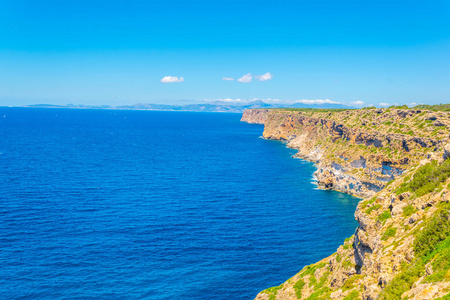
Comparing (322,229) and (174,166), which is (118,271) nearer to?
(322,229)

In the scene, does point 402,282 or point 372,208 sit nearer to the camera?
point 402,282

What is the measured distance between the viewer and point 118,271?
185ft

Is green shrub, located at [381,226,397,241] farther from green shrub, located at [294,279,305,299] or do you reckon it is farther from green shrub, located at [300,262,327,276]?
green shrub, located at [300,262,327,276]

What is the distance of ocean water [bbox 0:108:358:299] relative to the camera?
53.8 metres

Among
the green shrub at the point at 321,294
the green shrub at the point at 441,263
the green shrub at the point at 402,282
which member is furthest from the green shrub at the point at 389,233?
the green shrub at the point at 321,294

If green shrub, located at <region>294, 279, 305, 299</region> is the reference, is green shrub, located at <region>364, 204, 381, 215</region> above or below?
above

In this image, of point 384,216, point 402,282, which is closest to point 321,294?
point 384,216

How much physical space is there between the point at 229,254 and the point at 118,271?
19.7 meters

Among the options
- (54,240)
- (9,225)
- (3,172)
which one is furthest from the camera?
(3,172)

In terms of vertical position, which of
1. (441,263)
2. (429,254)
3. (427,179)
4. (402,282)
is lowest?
(402,282)

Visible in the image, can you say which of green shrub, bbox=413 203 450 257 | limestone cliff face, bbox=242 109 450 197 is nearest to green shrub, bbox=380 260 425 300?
green shrub, bbox=413 203 450 257

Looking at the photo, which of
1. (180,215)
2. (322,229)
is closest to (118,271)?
(180,215)

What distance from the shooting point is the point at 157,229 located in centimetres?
7281

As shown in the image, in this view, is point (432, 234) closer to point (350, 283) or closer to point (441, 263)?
point (441, 263)
